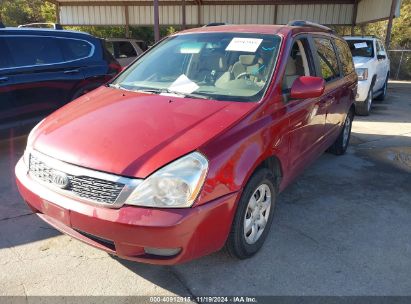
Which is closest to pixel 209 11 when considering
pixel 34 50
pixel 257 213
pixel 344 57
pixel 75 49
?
pixel 75 49

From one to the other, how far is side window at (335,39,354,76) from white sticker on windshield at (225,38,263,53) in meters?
1.94

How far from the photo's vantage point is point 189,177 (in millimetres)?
2318

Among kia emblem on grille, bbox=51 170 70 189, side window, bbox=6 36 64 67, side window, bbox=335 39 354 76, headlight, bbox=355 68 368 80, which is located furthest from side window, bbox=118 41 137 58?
kia emblem on grille, bbox=51 170 70 189

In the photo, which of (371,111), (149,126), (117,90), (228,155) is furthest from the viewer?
(371,111)

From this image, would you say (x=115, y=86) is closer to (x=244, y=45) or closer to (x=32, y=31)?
(x=244, y=45)

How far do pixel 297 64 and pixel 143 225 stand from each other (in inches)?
88.9

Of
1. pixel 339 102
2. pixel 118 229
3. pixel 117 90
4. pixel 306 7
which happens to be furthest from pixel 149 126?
pixel 306 7

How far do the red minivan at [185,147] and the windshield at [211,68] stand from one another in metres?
0.01

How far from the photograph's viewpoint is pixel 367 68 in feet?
27.4

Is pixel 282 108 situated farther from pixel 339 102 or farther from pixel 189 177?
pixel 339 102

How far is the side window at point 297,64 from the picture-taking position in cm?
336

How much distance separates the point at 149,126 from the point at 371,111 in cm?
828

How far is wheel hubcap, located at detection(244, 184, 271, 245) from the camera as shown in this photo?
2904 millimetres

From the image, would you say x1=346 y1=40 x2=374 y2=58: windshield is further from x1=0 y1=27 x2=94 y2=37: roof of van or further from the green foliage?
the green foliage
